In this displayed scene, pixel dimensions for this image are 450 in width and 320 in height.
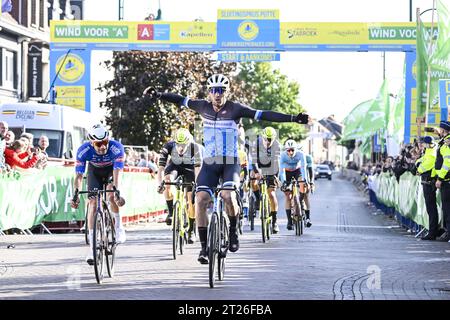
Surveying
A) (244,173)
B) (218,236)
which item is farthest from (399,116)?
(218,236)

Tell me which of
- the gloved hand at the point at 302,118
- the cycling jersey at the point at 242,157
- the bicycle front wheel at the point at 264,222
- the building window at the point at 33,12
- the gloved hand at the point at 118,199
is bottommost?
the bicycle front wheel at the point at 264,222

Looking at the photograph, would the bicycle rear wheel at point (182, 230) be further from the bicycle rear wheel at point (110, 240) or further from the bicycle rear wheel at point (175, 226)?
the bicycle rear wheel at point (110, 240)

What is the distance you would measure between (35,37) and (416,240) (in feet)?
97.5

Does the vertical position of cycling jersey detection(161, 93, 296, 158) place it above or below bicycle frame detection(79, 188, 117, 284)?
above

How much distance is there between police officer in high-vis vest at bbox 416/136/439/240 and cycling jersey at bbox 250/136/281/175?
2659 mm

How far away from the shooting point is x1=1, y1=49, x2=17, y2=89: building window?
43.1 metres

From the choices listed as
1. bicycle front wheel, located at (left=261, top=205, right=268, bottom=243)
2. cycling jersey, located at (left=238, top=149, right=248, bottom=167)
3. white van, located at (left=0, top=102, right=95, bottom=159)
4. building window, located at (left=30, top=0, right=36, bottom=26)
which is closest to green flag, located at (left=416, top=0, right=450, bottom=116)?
cycling jersey, located at (left=238, top=149, right=248, bottom=167)

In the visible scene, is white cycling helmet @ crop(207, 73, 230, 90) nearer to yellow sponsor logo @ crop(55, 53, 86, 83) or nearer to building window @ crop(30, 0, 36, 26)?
yellow sponsor logo @ crop(55, 53, 86, 83)

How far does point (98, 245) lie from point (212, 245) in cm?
130

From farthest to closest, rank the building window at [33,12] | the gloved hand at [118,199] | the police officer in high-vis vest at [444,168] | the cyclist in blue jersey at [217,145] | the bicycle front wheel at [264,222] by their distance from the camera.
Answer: the building window at [33,12]
the police officer in high-vis vest at [444,168]
the bicycle front wheel at [264,222]
the gloved hand at [118,199]
the cyclist in blue jersey at [217,145]

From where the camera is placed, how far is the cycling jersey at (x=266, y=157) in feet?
61.3

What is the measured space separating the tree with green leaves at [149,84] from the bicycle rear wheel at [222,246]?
93.0 ft

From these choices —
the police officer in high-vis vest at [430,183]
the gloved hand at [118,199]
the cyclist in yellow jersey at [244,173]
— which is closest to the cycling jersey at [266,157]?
the cyclist in yellow jersey at [244,173]
